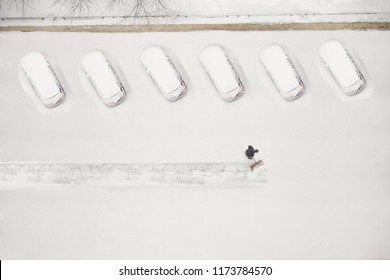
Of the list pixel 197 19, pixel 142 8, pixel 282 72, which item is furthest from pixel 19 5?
pixel 282 72

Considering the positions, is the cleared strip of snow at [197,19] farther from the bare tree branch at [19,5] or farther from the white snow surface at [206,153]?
the white snow surface at [206,153]

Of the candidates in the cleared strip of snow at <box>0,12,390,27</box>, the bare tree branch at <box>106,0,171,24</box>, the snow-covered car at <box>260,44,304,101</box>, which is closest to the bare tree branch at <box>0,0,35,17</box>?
the cleared strip of snow at <box>0,12,390,27</box>

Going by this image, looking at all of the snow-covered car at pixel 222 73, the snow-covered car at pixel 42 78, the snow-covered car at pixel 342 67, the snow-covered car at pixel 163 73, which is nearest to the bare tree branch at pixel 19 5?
the snow-covered car at pixel 42 78

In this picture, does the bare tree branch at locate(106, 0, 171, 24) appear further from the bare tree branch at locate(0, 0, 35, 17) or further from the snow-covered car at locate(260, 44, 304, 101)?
the snow-covered car at locate(260, 44, 304, 101)

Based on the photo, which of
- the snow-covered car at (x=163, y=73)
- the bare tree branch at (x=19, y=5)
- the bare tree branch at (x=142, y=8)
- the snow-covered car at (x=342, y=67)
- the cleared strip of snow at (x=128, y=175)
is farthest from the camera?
the bare tree branch at (x=19, y=5)

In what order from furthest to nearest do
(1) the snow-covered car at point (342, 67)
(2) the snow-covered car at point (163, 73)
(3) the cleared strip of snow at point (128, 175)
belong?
(3) the cleared strip of snow at point (128, 175), (2) the snow-covered car at point (163, 73), (1) the snow-covered car at point (342, 67)

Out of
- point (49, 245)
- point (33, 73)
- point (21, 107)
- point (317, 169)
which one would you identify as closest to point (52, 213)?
point (49, 245)

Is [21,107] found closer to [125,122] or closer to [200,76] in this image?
[125,122]
